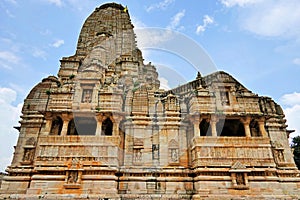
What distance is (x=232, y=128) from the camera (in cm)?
2216

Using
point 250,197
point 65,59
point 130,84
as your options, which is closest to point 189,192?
point 250,197

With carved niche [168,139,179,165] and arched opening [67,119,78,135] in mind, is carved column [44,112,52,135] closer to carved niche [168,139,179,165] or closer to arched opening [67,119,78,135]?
arched opening [67,119,78,135]

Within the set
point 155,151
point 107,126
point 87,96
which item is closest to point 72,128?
point 107,126

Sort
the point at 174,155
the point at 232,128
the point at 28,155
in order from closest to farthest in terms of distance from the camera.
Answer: the point at 174,155 < the point at 28,155 < the point at 232,128

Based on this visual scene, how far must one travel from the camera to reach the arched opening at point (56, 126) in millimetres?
20516

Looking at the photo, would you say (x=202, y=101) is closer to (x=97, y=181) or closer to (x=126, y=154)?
(x=126, y=154)

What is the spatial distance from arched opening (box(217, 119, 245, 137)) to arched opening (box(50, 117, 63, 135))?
1437cm

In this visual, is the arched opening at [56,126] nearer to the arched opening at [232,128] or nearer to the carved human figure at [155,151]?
the carved human figure at [155,151]

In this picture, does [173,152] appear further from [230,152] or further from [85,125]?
[85,125]

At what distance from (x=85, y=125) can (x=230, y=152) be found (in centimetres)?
1289

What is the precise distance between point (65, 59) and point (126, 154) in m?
16.8

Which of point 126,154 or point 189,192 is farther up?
point 126,154

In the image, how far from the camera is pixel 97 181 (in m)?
17.2

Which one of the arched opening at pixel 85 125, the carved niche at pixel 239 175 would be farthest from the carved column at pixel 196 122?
the arched opening at pixel 85 125
